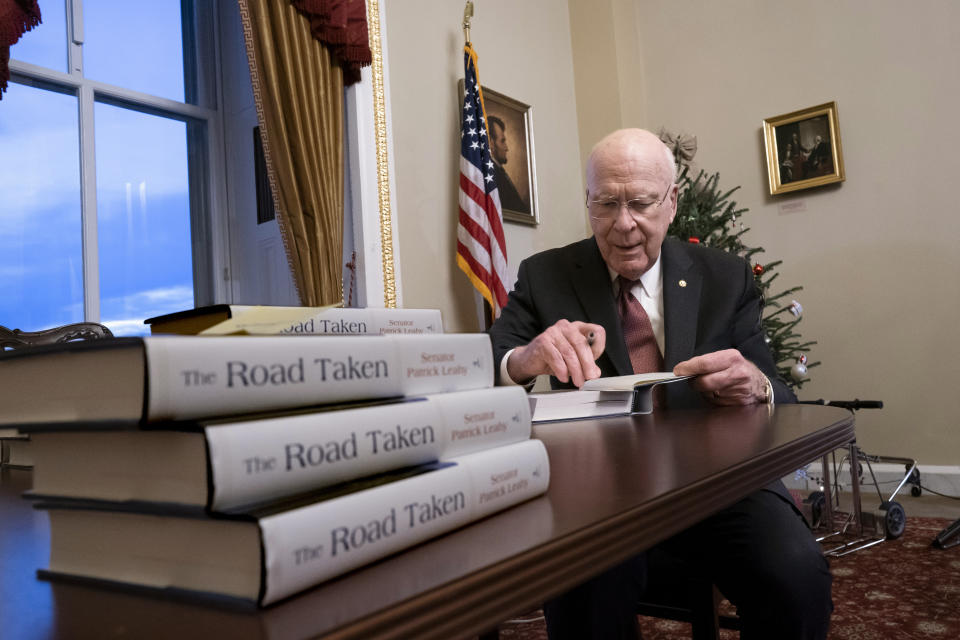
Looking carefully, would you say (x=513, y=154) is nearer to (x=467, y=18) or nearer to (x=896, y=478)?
(x=467, y=18)

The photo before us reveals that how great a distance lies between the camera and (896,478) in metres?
4.77

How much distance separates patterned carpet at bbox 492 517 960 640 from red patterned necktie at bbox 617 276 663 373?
3.53 feet

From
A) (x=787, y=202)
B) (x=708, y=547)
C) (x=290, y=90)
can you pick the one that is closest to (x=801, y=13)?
(x=787, y=202)

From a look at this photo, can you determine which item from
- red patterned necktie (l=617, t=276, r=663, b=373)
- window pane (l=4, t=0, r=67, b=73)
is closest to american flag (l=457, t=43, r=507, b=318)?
red patterned necktie (l=617, t=276, r=663, b=373)

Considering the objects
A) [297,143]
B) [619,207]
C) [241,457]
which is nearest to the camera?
[241,457]

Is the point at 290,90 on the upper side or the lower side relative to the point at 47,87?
lower

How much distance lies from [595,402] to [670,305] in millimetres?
705

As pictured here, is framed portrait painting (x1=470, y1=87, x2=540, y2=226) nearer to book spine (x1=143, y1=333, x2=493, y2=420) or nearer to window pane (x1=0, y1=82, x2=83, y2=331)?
window pane (x1=0, y1=82, x2=83, y2=331)

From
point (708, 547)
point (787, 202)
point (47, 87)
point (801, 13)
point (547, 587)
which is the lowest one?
point (708, 547)

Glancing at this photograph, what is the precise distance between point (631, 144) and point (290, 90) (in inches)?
86.5

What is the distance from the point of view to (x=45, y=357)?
47cm

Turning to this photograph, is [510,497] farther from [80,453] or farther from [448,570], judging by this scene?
[80,453]

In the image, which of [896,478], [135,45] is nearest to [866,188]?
[896,478]

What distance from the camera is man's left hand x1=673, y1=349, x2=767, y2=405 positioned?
4.65 ft
